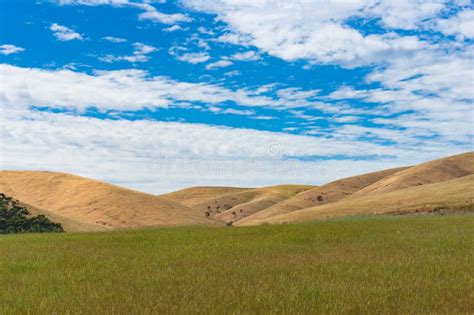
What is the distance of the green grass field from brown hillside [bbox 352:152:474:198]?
129349mm

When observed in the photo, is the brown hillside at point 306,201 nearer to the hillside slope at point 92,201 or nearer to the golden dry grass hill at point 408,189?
the golden dry grass hill at point 408,189

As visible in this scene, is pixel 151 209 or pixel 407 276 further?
pixel 151 209

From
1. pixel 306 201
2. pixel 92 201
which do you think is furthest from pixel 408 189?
pixel 306 201

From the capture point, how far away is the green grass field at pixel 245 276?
29.1 ft

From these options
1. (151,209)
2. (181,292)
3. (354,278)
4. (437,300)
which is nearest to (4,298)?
(181,292)

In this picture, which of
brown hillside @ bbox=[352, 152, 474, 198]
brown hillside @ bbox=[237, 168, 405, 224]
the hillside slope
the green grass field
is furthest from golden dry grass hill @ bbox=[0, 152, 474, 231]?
brown hillside @ bbox=[237, 168, 405, 224]

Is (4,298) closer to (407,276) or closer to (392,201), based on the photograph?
(407,276)

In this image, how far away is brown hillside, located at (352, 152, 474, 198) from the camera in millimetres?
147500

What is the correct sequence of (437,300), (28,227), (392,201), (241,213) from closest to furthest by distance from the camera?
(437,300) < (28,227) < (392,201) < (241,213)

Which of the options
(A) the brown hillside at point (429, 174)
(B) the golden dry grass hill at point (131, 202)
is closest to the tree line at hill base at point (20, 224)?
(B) the golden dry grass hill at point (131, 202)

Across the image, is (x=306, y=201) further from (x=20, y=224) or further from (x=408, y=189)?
(x=20, y=224)

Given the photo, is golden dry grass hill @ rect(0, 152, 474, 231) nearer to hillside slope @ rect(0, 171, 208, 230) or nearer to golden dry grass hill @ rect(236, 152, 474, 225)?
hillside slope @ rect(0, 171, 208, 230)

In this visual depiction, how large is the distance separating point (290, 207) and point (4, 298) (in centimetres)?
16614

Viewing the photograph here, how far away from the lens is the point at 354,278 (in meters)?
11.4
